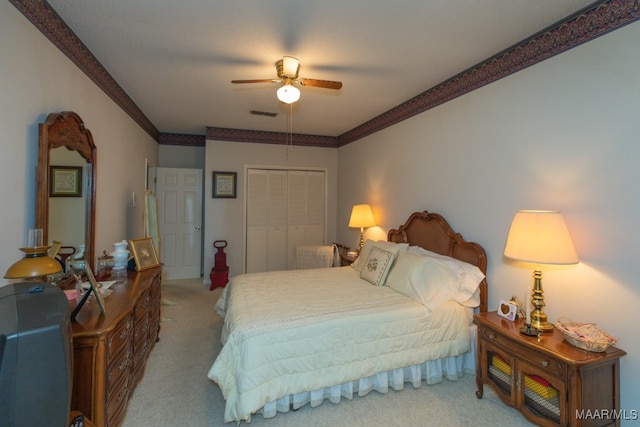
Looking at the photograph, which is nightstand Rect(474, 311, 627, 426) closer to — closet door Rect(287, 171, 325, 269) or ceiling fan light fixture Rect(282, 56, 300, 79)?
ceiling fan light fixture Rect(282, 56, 300, 79)

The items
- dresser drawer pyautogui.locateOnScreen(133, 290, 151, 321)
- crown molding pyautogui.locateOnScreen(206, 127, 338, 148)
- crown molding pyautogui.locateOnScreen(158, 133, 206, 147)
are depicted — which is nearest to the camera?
dresser drawer pyautogui.locateOnScreen(133, 290, 151, 321)

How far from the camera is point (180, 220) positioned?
16.9 ft

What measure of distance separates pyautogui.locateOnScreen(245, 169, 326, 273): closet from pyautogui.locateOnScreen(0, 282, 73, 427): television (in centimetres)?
415

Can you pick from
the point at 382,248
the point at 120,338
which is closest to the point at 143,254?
the point at 120,338

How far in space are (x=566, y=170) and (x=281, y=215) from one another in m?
4.05

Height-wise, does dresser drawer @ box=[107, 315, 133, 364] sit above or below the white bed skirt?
above

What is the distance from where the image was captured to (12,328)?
34.7 inches

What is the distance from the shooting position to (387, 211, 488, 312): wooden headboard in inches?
102

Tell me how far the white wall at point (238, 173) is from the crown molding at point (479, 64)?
1.26 m

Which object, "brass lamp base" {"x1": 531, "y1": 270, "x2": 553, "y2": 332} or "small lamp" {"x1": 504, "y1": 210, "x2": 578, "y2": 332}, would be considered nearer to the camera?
"small lamp" {"x1": 504, "y1": 210, "x2": 578, "y2": 332}

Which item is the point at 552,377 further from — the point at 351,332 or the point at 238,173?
the point at 238,173

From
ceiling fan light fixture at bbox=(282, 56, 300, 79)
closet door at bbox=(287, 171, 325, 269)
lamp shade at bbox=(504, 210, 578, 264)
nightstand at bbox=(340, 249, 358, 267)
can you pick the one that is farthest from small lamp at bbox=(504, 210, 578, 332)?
closet door at bbox=(287, 171, 325, 269)

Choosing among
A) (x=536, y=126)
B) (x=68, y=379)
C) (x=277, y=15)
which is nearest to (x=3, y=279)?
(x=68, y=379)

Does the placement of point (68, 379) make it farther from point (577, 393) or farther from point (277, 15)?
point (577, 393)
